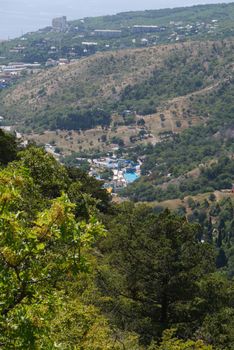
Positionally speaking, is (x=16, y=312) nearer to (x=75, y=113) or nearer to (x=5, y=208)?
(x=5, y=208)

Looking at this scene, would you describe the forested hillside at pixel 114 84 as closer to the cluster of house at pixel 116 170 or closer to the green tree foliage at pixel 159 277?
the cluster of house at pixel 116 170

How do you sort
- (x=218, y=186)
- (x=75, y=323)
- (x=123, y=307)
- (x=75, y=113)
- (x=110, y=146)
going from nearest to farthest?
(x=75, y=323), (x=123, y=307), (x=218, y=186), (x=110, y=146), (x=75, y=113)

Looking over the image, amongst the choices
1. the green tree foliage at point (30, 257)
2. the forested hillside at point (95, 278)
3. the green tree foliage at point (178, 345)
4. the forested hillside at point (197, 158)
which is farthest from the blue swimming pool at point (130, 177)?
the green tree foliage at point (30, 257)

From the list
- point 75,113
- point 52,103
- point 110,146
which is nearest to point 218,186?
point 110,146

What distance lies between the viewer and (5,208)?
21.4 feet

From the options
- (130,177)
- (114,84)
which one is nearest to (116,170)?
(130,177)

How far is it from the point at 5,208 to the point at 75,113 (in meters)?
146

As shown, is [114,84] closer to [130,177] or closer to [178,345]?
[130,177]

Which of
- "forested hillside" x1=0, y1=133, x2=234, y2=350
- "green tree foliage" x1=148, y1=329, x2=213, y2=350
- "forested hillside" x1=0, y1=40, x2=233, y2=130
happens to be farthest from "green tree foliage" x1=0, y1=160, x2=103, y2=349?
"forested hillside" x1=0, y1=40, x2=233, y2=130

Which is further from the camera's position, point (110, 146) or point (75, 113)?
point (75, 113)

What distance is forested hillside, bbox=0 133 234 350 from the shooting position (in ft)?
21.9

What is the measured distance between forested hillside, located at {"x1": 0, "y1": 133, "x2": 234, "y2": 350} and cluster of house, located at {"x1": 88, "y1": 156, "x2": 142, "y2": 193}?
8378 cm

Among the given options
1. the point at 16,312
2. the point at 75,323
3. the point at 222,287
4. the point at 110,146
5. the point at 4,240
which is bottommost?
the point at 110,146

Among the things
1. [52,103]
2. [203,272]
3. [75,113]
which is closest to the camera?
[203,272]
